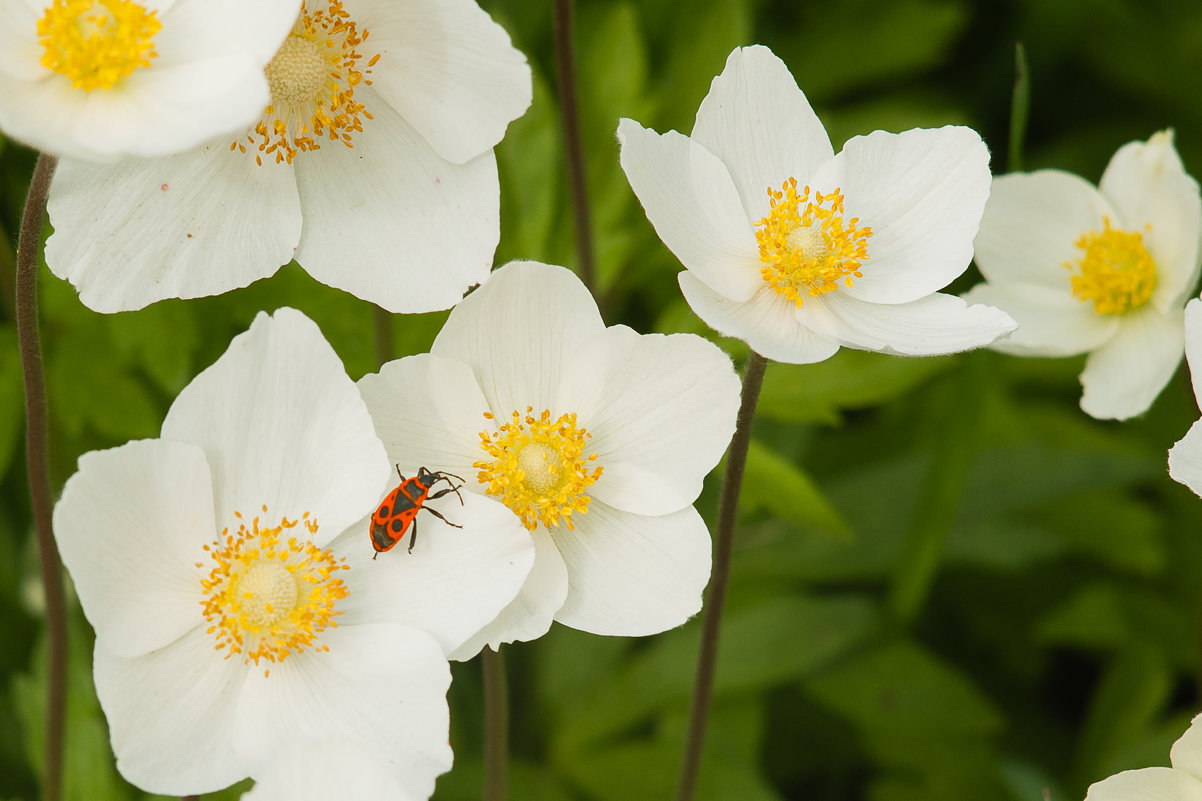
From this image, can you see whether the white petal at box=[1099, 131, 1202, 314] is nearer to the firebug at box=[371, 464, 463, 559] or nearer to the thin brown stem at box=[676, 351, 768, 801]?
the thin brown stem at box=[676, 351, 768, 801]

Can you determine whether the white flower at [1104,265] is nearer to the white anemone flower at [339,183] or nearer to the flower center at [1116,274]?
the flower center at [1116,274]

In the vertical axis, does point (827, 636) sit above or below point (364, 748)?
below

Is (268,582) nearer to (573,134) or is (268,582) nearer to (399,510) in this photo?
(399,510)

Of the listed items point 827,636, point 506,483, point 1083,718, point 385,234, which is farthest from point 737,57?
point 1083,718

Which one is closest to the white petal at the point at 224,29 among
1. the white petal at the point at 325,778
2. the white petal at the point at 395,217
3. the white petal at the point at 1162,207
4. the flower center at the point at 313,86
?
the flower center at the point at 313,86

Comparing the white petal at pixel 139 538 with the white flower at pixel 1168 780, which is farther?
the white flower at pixel 1168 780

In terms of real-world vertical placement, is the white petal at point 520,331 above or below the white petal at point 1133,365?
above

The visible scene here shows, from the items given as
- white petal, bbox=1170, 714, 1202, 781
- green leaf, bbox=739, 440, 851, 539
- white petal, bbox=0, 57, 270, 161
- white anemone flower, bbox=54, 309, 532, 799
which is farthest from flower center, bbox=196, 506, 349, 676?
white petal, bbox=1170, 714, 1202, 781

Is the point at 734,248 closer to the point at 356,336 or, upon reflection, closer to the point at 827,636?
the point at 356,336
